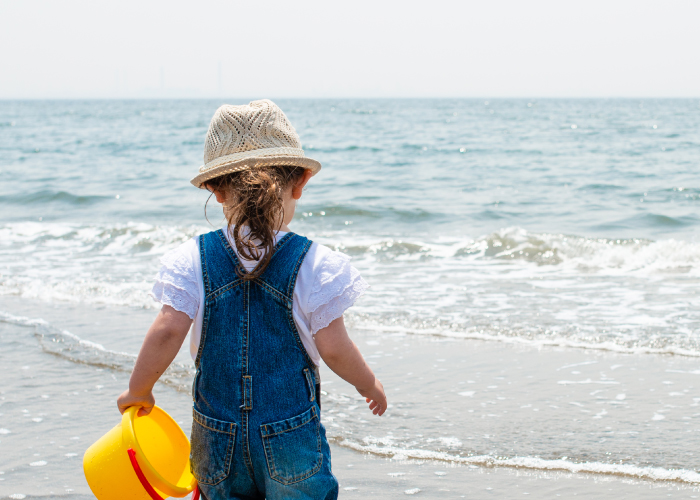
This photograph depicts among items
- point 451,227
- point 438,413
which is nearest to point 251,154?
point 438,413

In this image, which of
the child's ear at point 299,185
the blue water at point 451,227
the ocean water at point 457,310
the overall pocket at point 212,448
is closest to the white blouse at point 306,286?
the child's ear at point 299,185

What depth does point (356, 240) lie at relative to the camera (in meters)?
9.12

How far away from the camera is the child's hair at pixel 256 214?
166cm

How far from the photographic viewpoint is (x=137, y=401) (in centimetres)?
181

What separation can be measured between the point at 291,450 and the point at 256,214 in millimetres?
566

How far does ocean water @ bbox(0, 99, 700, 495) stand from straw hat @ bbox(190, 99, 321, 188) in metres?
1.80

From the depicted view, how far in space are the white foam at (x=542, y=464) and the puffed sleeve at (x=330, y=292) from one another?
5.39 ft

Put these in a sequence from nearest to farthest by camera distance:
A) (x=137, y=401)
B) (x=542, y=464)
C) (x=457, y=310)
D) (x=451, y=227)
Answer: (x=137, y=401) < (x=542, y=464) < (x=457, y=310) < (x=451, y=227)

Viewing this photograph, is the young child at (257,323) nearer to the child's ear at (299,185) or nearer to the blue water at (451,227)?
the child's ear at (299,185)

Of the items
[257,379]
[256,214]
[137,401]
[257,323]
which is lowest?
[137,401]

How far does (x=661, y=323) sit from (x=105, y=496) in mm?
4363

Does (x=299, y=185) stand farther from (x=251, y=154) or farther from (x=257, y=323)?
(x=257, y=323)

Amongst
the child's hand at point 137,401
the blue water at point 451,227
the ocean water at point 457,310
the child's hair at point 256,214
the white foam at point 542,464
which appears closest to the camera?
the child's hair at point 256,214

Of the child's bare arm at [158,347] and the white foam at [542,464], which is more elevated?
the child's bare arm at [158,347]
